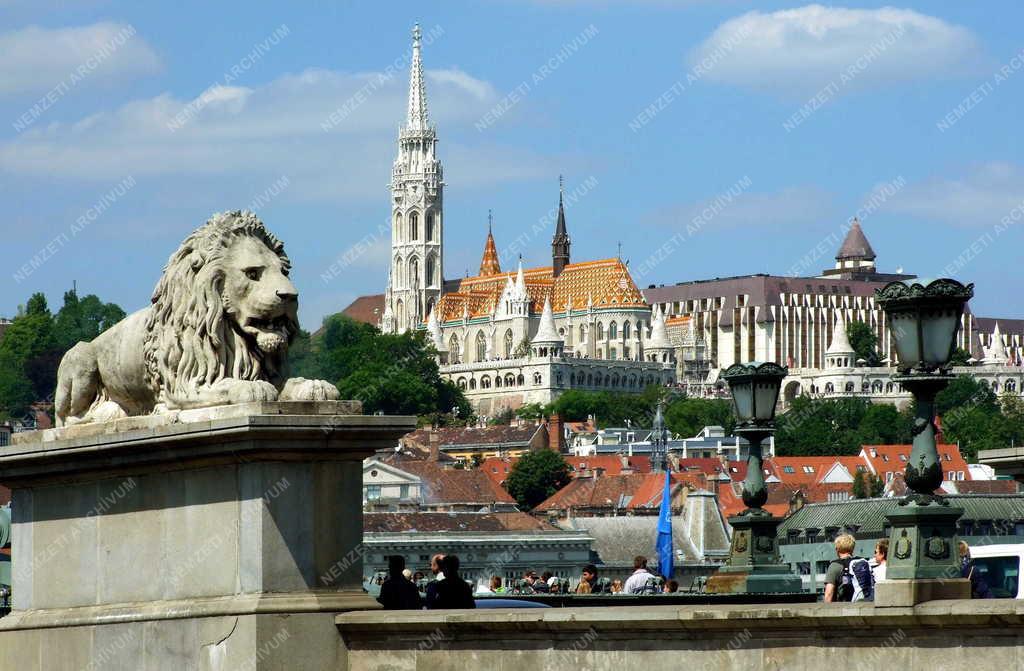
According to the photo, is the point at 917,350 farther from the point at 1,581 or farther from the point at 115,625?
the point at 1,581

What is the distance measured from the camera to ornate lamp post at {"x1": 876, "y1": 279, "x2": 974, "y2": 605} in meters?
11.1

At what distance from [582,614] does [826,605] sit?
4.43 ft

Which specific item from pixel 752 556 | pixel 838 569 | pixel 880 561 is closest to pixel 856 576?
pixel 838 569

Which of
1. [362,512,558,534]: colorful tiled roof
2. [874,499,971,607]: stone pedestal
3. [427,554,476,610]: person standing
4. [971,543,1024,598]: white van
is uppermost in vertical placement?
[874,499,971,607]: stone pedestal

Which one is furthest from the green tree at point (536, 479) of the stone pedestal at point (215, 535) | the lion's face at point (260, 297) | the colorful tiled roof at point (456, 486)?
the lion's face at point (260, 297)

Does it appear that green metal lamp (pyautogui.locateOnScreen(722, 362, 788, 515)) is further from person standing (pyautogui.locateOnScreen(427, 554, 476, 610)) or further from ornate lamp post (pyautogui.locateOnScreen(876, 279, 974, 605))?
ornate lamp post (pyautogui.locateOnScreen(876, 279, 974, 605))

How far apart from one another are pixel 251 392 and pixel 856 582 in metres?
5.27

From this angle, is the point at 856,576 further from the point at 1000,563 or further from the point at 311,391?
the point at 1000,563

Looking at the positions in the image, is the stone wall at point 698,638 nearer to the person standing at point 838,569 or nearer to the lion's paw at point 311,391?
the lion's paw at point 311,391

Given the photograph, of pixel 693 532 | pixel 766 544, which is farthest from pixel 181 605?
pixel 693 532

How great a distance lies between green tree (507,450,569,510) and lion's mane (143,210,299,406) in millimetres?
170643

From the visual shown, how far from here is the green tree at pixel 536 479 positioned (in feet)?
608

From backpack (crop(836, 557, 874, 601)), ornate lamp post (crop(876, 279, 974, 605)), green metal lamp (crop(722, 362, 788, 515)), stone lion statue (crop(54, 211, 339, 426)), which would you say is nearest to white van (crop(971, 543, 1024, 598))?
green metal lamp (crop(722, 362, 788, 515))

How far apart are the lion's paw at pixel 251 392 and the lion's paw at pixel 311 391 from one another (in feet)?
0.23
